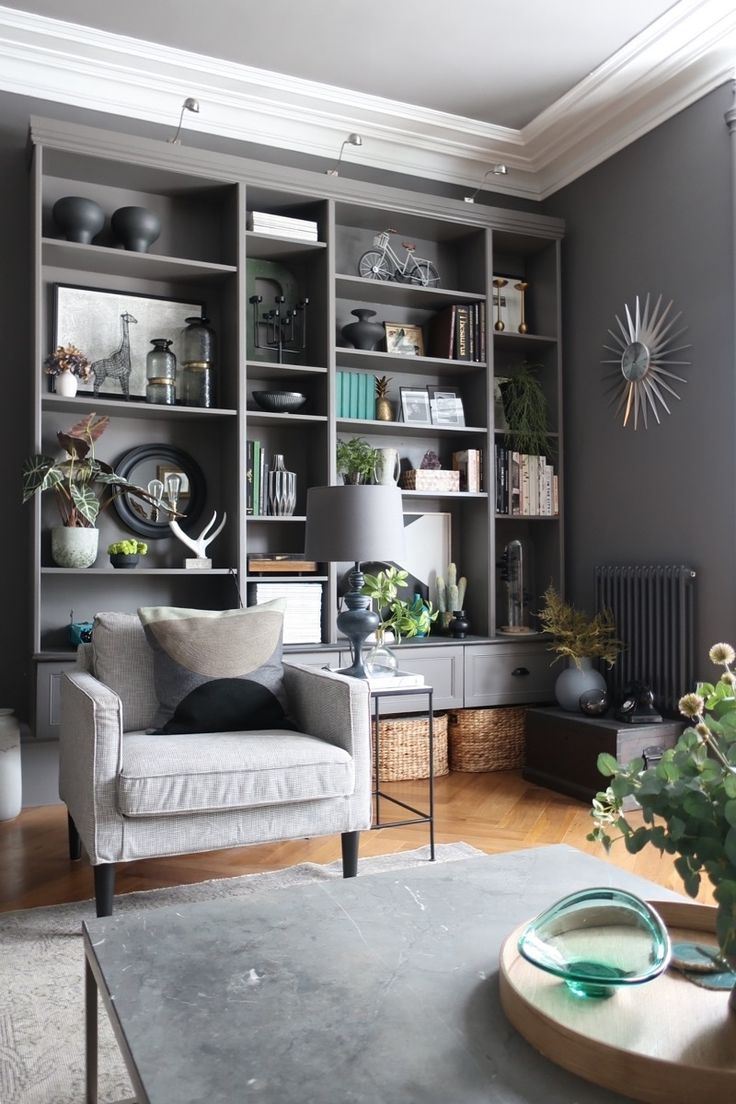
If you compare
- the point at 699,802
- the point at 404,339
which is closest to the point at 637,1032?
the point at 699,802

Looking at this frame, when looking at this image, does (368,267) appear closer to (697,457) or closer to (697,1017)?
(697,457)

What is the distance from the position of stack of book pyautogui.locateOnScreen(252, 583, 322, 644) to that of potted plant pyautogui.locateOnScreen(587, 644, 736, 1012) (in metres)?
2.93

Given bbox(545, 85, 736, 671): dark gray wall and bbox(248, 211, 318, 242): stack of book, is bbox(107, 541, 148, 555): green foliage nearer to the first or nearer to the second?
bbox(248, 211, 318, 242): stack of book

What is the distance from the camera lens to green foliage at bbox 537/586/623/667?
406 cm

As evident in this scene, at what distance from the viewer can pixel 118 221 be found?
383 cm

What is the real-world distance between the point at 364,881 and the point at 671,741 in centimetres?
246

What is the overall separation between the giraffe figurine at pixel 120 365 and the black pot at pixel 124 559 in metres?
0.71

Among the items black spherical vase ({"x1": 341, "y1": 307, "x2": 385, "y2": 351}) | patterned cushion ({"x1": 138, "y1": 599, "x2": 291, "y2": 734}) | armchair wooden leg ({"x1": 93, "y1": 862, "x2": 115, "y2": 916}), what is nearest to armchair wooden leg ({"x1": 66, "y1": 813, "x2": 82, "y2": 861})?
patterned cushion ({"x1": 138, "y1": 599, "x2": 291, "y2": 734})

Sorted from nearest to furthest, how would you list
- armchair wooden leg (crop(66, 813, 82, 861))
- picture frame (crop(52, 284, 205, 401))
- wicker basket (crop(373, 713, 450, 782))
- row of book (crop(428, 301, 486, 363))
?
armchair wooden leg (crop(66, 813, 82, 861)), picture frame (crop(52, 284, 205, 401)), wicker basket (crop(373, 713, 450, 782)), row of book (crop(428, 301, 486, 363))

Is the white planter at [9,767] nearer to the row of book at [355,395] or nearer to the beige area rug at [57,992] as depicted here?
the beige area rug at [57,992]

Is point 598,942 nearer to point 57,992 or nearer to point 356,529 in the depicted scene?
point 57,992

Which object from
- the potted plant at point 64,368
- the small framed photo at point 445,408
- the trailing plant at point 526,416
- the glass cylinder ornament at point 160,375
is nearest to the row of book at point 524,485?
the trailing plant at point 526,416

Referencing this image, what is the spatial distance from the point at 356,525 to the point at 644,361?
6.21 ft

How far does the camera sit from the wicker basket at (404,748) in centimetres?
400
